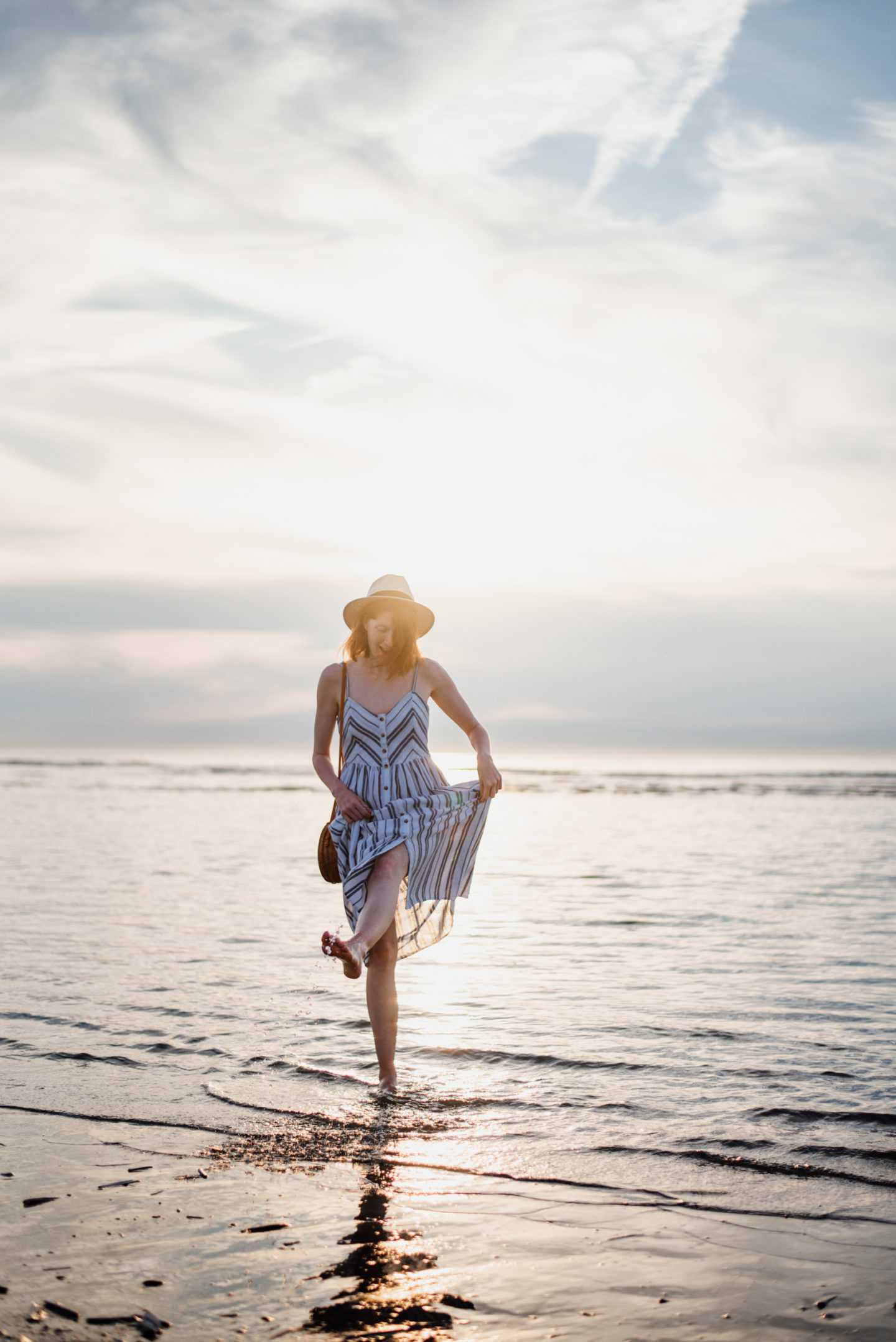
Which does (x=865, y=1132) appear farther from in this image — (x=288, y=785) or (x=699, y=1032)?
(x=288, y=785)

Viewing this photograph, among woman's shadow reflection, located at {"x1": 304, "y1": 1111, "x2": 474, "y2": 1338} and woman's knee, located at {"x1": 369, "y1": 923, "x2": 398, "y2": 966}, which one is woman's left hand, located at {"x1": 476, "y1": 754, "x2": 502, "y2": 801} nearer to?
woman's knee, located at {"x1": 369, "y1": 923, "x2": 398, "y2": 966}

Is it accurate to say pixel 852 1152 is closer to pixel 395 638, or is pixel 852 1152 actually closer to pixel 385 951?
pixel 385 951

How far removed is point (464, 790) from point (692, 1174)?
2118 mm

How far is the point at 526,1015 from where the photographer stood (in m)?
6.95

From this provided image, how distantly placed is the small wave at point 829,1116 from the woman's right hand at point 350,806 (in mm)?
2225

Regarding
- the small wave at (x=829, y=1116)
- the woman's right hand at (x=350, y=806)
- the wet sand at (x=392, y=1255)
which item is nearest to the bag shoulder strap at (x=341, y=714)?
the woman's right hand at (x=350, y=806)

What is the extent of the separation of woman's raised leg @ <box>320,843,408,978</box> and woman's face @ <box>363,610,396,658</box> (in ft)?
3.16

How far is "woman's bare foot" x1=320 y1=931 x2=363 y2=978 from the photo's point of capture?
4809 mm

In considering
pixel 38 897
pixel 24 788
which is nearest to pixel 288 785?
pixel 24 788

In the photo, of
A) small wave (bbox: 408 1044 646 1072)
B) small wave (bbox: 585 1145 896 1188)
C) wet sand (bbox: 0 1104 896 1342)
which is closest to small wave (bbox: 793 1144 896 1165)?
small wave (bbox: 585 1145 896 1188)

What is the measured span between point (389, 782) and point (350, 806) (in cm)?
25

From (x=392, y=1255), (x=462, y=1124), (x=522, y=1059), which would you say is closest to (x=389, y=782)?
(x=462, y=1124)

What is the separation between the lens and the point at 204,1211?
3.72 m

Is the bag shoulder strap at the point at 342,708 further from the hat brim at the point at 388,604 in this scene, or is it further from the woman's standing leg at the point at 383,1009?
the woman's standing leg at the point at 383,1009
